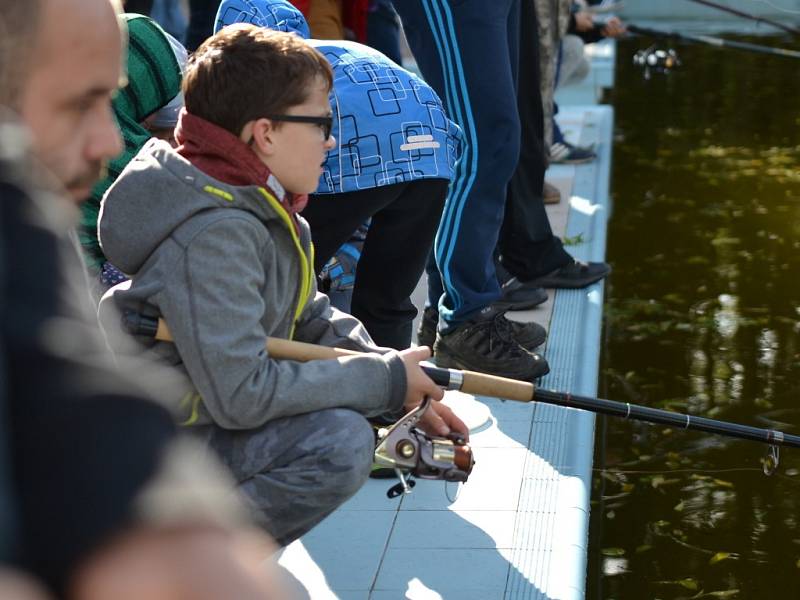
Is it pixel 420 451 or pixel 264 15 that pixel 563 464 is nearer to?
pixel 420 451

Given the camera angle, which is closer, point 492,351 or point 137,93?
point 137,93

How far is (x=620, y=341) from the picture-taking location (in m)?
4.86

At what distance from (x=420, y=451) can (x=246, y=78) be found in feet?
2.45

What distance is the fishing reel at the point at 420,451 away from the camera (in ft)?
8.14

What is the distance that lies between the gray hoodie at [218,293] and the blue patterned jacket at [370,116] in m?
0.73

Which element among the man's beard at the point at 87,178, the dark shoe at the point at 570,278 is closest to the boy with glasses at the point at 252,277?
the man's beard at the point at 87,178

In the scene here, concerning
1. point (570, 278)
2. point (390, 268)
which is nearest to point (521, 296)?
point (570, 278)

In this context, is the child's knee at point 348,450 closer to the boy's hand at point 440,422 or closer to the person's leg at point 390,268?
the boy's hand at point 440,422

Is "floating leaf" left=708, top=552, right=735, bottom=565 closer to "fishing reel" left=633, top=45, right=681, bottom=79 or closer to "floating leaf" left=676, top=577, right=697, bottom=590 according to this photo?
"floating leaf" left=676, top=577, right=697, bottom=590

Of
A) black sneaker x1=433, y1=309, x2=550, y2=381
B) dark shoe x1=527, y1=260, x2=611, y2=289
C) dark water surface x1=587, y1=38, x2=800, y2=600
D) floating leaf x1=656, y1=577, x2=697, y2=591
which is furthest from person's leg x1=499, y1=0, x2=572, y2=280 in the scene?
floating leaf x1=656, y1=577, x2=697, y2=591

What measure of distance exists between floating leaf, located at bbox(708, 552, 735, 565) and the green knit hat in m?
1.57

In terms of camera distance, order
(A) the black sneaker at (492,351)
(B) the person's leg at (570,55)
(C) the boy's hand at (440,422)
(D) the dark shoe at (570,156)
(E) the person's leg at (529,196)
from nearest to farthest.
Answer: (C) the boy's hand at (440,422) → (A) the black sneaker at (492,351) → (E) the person's leg at (529,196) → (D) the dark shoe at (570,156) → (B) the person's leg at (570,55)

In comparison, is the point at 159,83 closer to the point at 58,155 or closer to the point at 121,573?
the point at 58,155

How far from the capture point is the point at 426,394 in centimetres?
251
